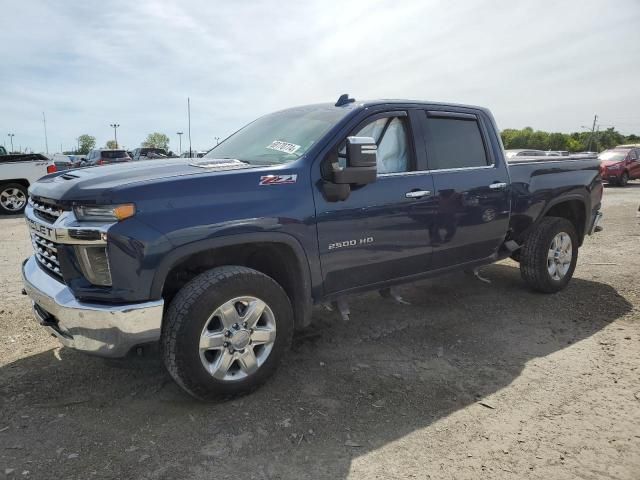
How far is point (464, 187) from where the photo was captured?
4.17 meters

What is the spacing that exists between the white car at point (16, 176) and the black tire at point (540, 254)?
1129cm

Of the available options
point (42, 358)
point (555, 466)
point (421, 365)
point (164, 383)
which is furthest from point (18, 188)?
point (555, 466)

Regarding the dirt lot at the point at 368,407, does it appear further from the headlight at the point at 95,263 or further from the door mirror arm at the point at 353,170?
the door mirror arm at the point at 353,170

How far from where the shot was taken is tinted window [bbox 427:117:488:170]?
4.09 meters

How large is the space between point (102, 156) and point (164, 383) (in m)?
21.2

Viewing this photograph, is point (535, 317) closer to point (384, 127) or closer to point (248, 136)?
point (384, 127)

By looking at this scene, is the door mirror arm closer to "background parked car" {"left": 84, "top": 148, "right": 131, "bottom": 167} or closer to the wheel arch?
the wheel arch

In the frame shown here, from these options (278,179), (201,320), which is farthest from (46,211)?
(278,179)

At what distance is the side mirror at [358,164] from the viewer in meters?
3.17

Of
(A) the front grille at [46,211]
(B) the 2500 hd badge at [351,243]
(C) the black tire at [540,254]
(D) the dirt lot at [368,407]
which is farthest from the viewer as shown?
(C) the black tire at [540,254]

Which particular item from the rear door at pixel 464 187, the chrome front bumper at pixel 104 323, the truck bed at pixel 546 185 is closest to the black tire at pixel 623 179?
the truck bed at pixel 546 185

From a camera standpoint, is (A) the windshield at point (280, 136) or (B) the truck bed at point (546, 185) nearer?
(A) the windshield at point (280, 136)

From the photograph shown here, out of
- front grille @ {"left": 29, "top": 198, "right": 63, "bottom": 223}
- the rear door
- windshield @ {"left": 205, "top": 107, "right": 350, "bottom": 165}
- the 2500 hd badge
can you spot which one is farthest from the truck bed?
front grille @ {"left": 29, "top": 198, "right": 63, "bottom": 223}

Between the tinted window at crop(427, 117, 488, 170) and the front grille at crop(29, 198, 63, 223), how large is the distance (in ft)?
8.95
